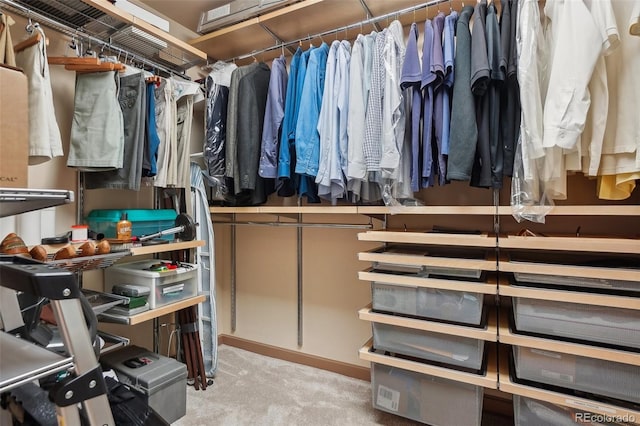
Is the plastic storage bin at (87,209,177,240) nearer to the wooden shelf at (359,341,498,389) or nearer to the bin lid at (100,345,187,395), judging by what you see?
the bin lid at (100,345,187,395)

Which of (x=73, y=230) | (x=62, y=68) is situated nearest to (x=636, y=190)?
(x=73, y=230)

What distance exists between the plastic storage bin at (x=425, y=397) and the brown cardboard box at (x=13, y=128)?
5.44 ft

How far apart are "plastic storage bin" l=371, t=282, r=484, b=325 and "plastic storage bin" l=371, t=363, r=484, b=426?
0.30 metres

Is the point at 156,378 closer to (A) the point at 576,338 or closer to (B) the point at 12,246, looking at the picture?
(B) the point at 12,246

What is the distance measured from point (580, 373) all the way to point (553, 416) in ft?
0.72

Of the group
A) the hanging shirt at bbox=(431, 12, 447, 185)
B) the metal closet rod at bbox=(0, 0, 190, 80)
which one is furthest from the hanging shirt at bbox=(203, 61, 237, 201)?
the hanging shirt at bbox=(431, 12, 447, 185)

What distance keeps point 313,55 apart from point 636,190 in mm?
1691

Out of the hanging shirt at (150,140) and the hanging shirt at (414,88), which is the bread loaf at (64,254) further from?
the hanging shirt at (414,88)

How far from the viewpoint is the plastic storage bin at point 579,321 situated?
1.18 metres

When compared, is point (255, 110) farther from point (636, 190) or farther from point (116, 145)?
point (636, 190)

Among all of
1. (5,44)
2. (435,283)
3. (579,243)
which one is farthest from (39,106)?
(579,243)

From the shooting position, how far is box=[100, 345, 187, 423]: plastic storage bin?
1.55 meters

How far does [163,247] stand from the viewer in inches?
68.0

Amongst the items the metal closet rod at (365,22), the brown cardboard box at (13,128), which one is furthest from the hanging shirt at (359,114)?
the brown cardboard box at (13,128)
